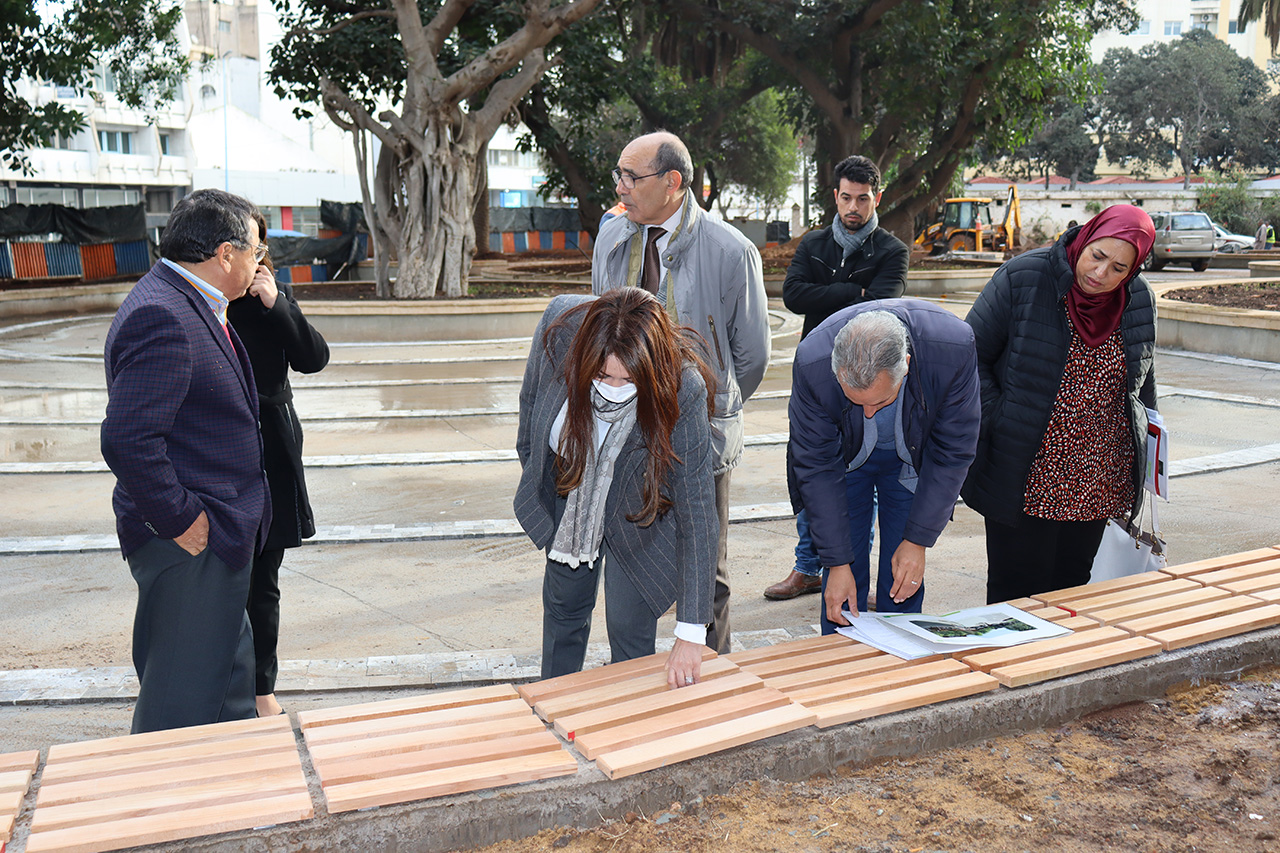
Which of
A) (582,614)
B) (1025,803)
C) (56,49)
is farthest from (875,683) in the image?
(56,49)

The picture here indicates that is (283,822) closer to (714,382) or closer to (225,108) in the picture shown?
(714,382)

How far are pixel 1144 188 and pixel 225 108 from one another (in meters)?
42.4

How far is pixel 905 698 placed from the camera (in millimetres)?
3029

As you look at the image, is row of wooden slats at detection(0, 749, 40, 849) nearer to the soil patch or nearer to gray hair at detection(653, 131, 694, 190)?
gray hair at detection(653, 131, 694, 190)

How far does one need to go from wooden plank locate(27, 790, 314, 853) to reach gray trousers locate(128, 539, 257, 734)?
1.94 ft

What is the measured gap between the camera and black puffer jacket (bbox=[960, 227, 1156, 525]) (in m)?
3.69

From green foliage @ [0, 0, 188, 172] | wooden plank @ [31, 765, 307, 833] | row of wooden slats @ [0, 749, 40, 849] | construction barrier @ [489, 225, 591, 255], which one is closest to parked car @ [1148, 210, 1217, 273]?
construction barrier @ [489, 225, 591, 255]

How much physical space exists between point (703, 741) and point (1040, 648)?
1283 millimetres

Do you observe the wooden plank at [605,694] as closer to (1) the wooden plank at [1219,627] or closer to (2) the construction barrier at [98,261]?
(1) the wooden plank at [1219,627]

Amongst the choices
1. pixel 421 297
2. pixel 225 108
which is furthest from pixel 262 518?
pixel 225 108

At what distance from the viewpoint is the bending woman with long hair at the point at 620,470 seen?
275 centimetres

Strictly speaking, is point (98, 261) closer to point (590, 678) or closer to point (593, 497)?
point (590, 678)

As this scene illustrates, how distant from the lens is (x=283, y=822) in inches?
93.7

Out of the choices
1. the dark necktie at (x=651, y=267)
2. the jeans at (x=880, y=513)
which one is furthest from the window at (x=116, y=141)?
the jeans at (x=880, y=513)
